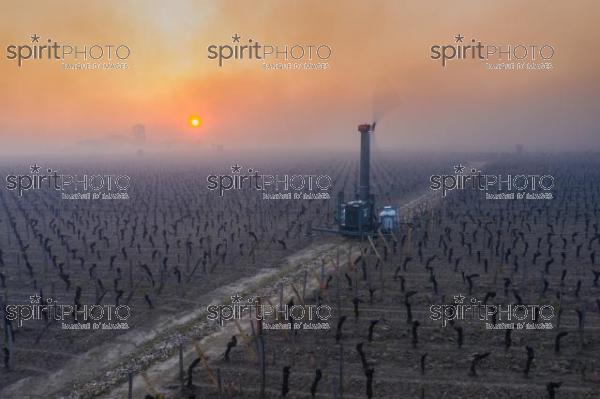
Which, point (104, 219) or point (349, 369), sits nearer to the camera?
point (349, 369)

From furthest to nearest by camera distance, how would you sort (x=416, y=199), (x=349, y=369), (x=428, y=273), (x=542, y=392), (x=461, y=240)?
(x=416, y=199), (x=461, y=240), (x=428, y=273), (x=349, y=369), (x=542, y=392)

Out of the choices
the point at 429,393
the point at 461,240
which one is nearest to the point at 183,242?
the point at 461,240

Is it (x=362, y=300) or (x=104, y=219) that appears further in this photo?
(x=104, y=219)

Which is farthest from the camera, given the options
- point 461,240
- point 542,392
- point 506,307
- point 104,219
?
point 104,219

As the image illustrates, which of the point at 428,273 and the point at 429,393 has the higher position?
the point at 428,273

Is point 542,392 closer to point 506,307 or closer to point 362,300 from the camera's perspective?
point 506,307

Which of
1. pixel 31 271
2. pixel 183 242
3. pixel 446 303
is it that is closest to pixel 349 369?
pixel 446 303

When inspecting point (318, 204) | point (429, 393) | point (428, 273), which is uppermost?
point (318, 204)

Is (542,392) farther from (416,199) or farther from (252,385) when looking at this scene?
(416,199)

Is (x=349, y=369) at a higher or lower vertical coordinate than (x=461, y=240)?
lower
